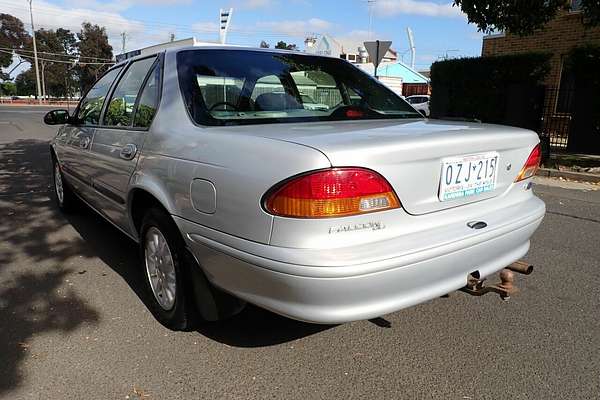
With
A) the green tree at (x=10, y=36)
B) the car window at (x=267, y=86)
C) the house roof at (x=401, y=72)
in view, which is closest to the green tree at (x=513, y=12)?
the car window at (x=267, y=86)

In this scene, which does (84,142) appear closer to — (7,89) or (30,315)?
(30,315)

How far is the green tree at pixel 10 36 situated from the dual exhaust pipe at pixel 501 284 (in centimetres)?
8458

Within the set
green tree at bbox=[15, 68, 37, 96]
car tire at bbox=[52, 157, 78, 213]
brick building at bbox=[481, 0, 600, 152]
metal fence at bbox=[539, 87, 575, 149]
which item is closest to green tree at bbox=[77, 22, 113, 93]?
green tree at bbox=[15, 68, 37, 96]

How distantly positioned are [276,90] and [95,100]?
6.62 feet

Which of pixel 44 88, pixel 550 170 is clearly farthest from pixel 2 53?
pixel 550 170

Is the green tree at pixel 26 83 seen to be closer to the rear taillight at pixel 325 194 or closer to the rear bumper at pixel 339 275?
the rear bumper at pixel 339 275

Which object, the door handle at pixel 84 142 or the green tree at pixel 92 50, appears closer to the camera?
the door handle at pixel 84 142

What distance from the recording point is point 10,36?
73750mm

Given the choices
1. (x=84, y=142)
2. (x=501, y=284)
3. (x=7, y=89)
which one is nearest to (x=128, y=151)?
(x=84, y=142)

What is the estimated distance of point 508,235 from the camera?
8.27 feet

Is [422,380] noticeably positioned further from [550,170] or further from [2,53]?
[2,53]

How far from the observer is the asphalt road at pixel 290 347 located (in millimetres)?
2363

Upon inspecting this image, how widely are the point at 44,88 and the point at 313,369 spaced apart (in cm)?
8438

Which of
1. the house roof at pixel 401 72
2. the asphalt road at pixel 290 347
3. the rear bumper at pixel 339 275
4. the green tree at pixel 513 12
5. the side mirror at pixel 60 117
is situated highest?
the house roof at pixel 401 72
